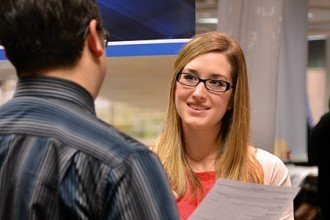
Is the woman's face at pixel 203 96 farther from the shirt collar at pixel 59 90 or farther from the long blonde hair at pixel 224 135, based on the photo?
the shirt collar at pixel 59 90

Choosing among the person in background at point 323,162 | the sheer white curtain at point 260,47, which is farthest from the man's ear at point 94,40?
the person in background at point 323,162

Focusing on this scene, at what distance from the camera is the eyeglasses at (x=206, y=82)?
1775 millimetres

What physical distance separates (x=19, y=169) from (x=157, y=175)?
0.72 feet

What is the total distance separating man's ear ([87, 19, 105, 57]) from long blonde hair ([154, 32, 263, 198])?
846 millimetres

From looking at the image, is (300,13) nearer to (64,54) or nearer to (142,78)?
(142,78)

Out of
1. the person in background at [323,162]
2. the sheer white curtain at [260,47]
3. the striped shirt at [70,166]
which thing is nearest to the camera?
the striped shirt at [70,166]

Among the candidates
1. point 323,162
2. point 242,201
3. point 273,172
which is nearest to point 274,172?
point 273,172

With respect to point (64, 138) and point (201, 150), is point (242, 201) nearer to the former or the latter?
point (201, 150)

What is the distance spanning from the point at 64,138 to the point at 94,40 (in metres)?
0.18

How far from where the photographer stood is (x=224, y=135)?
73.8 inches

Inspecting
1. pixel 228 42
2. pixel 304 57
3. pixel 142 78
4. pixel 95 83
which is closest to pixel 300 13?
pixel 304 57

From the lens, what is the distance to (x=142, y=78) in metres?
2.34

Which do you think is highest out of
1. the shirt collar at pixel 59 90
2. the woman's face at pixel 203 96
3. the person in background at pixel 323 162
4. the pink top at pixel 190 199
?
the shirt collar at pixel 59 90

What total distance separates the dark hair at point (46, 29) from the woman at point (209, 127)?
33.4 inches
